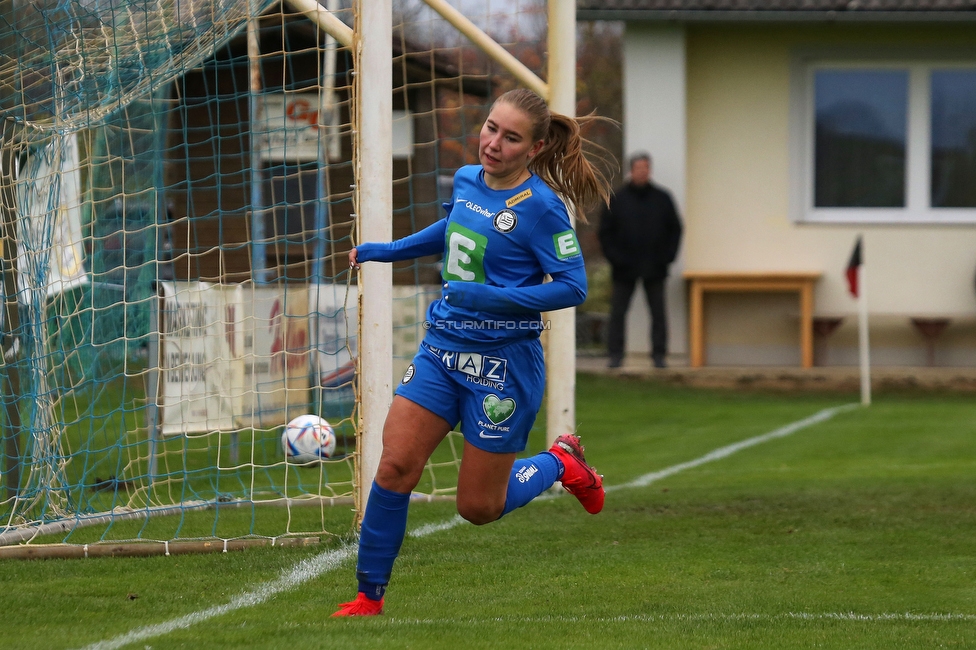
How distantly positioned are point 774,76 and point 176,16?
10687 millimetres

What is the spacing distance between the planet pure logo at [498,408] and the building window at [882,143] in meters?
12.0

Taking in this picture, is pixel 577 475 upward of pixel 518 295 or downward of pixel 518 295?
downward

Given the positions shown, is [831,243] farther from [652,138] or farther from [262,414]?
[262,414]

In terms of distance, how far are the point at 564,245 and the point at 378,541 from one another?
1.25 meters

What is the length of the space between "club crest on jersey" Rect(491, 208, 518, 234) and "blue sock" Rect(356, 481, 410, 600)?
1.02m

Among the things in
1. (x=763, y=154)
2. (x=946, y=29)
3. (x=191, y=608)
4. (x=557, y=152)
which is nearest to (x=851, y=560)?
(x=557, y=152)

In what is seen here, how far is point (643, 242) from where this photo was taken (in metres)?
14.6

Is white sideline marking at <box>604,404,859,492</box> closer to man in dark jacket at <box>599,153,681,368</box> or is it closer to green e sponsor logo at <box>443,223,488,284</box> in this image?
man in dark jacket at <box>599,153,681,368</box>

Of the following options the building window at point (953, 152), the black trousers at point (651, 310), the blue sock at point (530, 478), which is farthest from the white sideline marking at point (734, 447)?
the building window at point (953, 152)

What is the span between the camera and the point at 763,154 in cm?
1581

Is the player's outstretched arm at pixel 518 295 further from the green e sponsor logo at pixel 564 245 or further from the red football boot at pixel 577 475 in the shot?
the red football boot at pixel 577 475

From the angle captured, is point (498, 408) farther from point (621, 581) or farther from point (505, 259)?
point (621, 581)

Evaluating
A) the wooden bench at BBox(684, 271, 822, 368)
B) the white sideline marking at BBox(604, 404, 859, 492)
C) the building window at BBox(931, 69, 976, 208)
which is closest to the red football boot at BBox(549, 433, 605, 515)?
the white sideline marking at BBox(604, 404, 859, 492)

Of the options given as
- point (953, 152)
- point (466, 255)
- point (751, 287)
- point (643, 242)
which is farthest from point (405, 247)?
point (953, 152)
